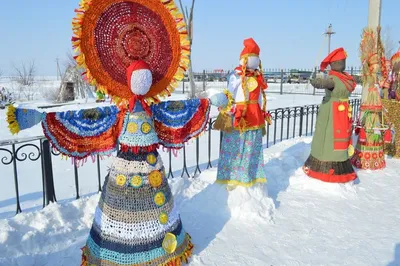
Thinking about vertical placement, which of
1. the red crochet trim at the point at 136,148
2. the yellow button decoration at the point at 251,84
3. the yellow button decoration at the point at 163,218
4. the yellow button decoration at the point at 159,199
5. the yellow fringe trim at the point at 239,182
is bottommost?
the yellow fringe trim at the point at 239,182

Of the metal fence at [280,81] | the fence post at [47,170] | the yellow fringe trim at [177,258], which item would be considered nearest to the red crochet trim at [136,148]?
the yellow fringe trim at [177,258]

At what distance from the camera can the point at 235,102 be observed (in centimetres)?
334

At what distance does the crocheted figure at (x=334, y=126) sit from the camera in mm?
4023

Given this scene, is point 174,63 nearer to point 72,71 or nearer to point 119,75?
point 119,75

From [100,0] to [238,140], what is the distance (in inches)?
77.4

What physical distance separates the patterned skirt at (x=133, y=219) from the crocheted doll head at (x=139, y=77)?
18.2 inches

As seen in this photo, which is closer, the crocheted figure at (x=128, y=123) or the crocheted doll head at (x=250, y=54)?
the crocheted figure at (x=128, y=123)

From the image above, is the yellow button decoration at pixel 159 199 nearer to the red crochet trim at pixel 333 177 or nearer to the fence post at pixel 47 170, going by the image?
the fence post at pixel 47 170

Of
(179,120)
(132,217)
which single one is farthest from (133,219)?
(179,120)

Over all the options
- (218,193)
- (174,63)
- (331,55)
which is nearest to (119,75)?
(174,63)

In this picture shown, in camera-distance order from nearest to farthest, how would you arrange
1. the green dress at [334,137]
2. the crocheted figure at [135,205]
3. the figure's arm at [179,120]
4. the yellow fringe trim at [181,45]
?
the yellow fringe trim at [181,45] < the crocheted figure at [135,205] < the figure's arm at [179,120] < the green dress at [334,137]

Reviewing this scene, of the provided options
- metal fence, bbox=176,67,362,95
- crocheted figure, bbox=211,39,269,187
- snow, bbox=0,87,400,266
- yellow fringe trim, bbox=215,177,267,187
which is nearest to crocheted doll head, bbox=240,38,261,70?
crocheted figure, bbox=211,39,269,187

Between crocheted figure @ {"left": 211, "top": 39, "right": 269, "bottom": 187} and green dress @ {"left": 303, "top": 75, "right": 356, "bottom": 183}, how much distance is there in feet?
3.76

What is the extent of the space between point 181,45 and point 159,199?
3.73 feet
